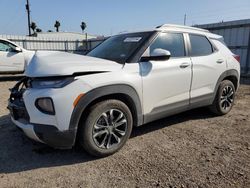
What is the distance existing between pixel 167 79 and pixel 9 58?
27.7 feet

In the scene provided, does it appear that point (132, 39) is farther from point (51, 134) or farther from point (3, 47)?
point (3, 47)

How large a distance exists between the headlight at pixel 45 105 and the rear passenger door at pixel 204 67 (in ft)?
8.11

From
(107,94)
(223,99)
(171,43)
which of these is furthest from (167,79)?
(223,99)

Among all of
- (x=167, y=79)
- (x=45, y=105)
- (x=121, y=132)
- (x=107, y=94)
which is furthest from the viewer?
(x=167, y=79)

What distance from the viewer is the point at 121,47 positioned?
3836mm

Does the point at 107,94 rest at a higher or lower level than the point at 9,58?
higher

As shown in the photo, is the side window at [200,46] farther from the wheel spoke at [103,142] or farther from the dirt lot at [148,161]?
the wheel spoke at [103,142]

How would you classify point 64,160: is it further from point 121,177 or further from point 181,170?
point 181,170

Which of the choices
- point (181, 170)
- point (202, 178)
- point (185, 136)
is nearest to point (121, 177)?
point (181, 170)

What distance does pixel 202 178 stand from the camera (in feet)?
8.73

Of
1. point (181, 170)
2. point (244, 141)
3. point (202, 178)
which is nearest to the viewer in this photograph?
point (202, 178)

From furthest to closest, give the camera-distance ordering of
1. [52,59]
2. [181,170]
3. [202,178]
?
[52,59], [181,170], [202,178]

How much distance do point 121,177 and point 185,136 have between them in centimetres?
156

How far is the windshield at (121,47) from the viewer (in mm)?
3523
